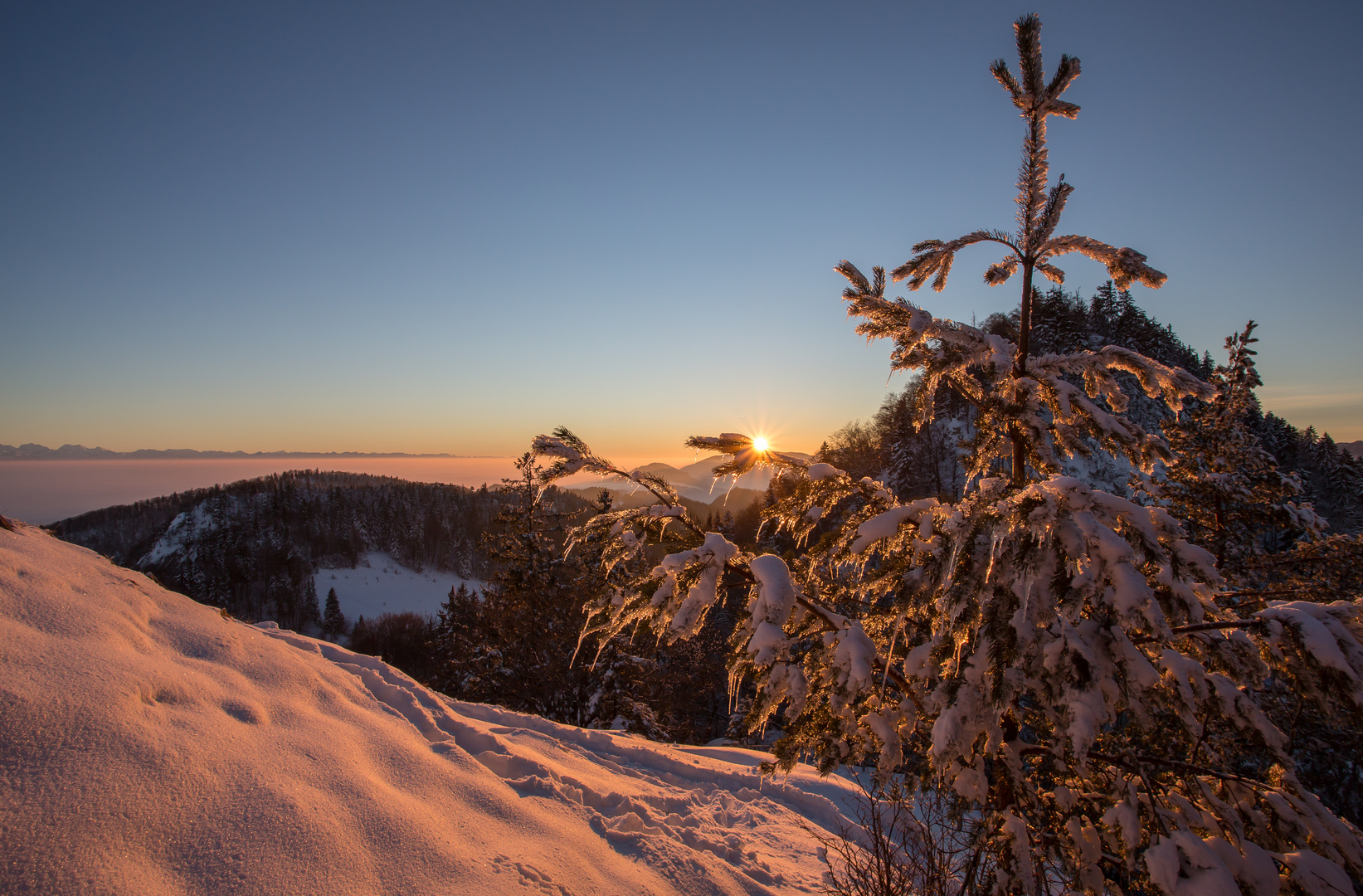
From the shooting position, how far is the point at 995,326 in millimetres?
51188

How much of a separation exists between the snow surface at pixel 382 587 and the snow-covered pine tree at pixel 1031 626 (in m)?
89.1

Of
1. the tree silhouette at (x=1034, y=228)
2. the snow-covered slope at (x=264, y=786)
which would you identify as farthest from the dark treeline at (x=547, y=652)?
the tree silhouette at (x=1034, y=228)

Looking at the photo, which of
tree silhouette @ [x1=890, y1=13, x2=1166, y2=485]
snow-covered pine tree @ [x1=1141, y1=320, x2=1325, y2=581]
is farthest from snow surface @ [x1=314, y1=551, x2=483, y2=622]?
tree silhouette @ [x1=890, y1=13, x2=1166, y2=485]

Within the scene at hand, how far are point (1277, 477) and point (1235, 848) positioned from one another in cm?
981

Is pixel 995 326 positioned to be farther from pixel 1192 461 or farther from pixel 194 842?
pixel 194 842

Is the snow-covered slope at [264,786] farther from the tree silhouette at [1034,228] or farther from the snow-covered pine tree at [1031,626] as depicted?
the tree silhouette at [1034,228]

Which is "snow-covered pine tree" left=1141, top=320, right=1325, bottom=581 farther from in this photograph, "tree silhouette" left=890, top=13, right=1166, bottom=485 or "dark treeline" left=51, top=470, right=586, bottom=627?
"dark treeline" left=51, top=470, right=586, bottom=627

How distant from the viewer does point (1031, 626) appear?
228 cm

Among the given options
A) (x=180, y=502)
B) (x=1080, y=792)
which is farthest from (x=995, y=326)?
(x=180, y=502)

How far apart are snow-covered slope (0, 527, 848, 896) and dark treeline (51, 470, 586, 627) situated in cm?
8404

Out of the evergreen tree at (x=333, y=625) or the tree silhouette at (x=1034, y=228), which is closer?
the tree silhouette at (x=1034, y=228)

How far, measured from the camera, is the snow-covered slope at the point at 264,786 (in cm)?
227

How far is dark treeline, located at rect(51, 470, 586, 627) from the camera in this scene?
81.2 meters

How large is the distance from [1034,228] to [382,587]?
11443 cm
